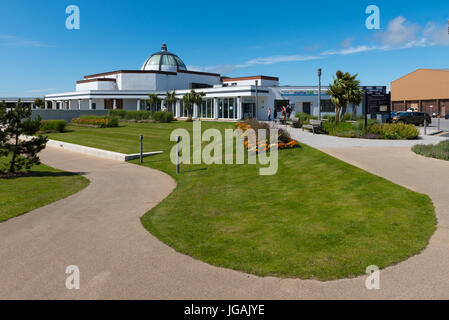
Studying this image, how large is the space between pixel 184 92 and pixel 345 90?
119 ft

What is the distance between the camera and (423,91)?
72.6 m

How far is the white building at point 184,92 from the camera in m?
52.7

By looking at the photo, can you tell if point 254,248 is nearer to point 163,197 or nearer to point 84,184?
point 163,197

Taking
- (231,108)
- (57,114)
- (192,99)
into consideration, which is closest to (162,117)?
(192,99)

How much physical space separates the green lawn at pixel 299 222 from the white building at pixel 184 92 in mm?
32080

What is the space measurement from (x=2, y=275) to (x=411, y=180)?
917 centimetres

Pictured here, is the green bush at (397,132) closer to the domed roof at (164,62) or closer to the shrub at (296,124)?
the shrub at (296,124)

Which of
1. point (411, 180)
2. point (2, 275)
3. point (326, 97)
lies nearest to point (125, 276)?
point (2, 275)

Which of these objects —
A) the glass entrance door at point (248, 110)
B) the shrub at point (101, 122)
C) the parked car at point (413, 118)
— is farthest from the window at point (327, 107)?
the shrub at point (101, 122)

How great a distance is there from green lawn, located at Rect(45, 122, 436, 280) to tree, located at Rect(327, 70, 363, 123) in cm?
1754

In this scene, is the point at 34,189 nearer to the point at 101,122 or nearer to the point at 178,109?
the point at 101,122

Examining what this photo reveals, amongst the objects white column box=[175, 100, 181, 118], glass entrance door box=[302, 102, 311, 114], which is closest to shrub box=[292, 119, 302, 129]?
glass entrance door box=[302, 102, 311, 114]

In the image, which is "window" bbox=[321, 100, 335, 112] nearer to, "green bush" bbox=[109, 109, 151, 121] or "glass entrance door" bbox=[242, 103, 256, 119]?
→ "glass entrance door" bbox=[242, 103, 256, 119]

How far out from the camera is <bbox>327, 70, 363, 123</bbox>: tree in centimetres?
2803
